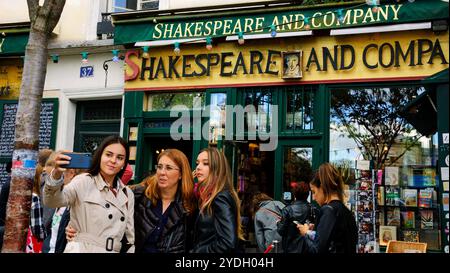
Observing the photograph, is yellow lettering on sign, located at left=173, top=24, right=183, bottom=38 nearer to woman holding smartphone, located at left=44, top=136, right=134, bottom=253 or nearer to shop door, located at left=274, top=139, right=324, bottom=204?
shop door, located at left=274, top=139, right=324, bottom=204

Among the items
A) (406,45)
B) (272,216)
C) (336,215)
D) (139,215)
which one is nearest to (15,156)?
(139,215)

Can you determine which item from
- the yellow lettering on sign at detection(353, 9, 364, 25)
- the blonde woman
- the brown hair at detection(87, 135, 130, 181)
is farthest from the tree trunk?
the yellow lettering on sign at detection(353, 9, 364, 25)

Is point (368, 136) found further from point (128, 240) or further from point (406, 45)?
point (128, 240)

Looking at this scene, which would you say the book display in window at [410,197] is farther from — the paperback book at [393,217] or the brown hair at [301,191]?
the brown hair at [301,191]

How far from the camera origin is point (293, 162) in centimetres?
816

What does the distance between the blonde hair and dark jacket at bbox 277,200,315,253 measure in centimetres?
138

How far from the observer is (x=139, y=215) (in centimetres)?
345

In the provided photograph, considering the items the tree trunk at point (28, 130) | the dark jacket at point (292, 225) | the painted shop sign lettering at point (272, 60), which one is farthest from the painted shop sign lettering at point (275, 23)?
the dark jacket at point (292, 225)

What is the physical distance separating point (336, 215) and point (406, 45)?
4.75m

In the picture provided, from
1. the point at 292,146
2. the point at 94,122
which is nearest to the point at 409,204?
the point at 292,146

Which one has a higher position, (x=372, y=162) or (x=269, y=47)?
(x=269, y=47)

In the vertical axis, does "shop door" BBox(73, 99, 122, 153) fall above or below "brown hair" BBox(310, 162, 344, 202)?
above

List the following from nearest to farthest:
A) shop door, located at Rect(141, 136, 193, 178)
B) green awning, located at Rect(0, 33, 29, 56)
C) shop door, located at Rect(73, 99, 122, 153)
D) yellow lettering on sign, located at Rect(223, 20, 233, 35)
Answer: yellow lettering on sign, located at Rect(223, 20, 233, 35)
shop door, located at Rect(141, 136, 193, 178)
shop door, located at Rect(73, 99, 122, 153)
green awning, located at Rect(0, 33, 29, 56)

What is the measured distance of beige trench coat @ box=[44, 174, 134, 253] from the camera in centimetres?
300
